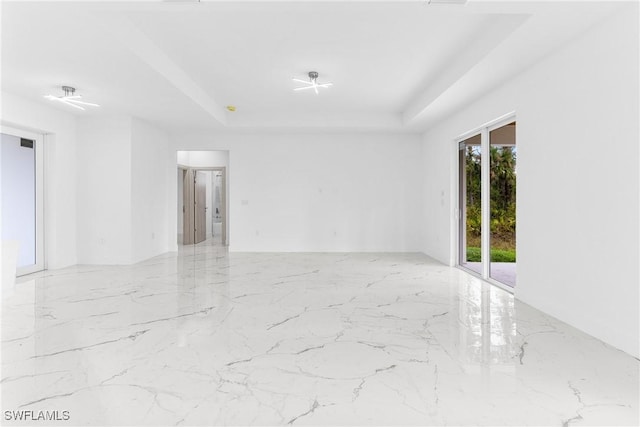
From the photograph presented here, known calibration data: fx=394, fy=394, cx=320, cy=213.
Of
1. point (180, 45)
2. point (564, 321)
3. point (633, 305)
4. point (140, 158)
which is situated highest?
point (180, 45)

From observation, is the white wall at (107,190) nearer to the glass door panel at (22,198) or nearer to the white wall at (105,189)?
the white wall at (105,189)

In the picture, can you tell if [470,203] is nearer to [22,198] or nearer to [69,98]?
[69,98]

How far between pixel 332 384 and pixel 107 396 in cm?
119

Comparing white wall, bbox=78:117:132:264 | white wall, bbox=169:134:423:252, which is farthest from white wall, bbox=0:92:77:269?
white wall, bbox=169:134:423:252

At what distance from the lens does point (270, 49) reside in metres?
4.40

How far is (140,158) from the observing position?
22.7 feet

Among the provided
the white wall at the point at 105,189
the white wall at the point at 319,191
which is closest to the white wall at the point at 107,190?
the white wall at the point at 105,189

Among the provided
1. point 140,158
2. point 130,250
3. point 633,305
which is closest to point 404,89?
point 633,305

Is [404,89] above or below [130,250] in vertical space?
above

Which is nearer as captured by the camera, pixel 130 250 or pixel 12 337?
pixel 12 337

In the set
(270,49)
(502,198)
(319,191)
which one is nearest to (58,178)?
(270,49)

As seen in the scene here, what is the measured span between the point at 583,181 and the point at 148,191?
6.73 metres

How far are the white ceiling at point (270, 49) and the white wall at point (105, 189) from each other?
1.36 feet

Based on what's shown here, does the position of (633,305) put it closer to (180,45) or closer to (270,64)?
(270,64)
